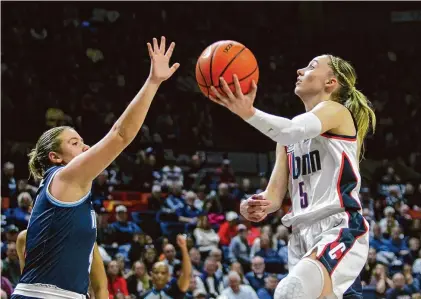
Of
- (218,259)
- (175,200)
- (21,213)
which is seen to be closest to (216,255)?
(218,259)

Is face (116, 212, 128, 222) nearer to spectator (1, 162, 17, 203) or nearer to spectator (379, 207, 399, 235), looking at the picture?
spectator (1, 162, 17, 203)

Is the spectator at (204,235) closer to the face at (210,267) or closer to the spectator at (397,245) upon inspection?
the face at (210,267)

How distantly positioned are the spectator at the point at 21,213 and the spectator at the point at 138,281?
189cm

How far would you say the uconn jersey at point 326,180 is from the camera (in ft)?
13.3

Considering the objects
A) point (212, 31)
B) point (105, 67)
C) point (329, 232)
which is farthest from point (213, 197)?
point (329, 232)

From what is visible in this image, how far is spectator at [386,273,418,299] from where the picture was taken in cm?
1041

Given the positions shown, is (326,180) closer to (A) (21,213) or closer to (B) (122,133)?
(B) (122,133)

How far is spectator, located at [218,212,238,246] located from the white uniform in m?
7.29

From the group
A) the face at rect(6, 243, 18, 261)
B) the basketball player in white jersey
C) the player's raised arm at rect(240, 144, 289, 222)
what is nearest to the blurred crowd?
the face at rect(6, 243, 18, 261)

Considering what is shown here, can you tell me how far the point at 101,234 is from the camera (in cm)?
1082

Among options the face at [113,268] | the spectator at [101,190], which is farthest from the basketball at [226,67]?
the spectator at [101,190]

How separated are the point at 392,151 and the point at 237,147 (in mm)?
3342

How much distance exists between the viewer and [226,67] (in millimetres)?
3855

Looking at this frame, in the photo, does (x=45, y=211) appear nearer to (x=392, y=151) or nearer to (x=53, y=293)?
(x=53, y=293)
